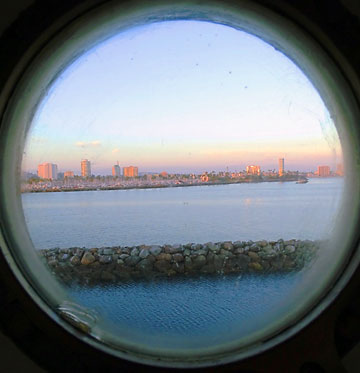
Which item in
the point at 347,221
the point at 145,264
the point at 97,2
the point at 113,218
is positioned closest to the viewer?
the point at 97,2

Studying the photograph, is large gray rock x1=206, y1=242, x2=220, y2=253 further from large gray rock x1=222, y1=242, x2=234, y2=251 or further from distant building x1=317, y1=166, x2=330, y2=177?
distant building x1=317, y1=166, x2=330, y2=177

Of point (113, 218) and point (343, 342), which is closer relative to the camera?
point (343, 342)

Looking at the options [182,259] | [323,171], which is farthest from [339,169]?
[182,259]

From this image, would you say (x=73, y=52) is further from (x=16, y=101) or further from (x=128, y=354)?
(x=128, y=354)

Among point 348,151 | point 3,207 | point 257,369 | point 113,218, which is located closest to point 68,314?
point 3,207

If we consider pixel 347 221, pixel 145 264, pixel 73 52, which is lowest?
pixel 145 264

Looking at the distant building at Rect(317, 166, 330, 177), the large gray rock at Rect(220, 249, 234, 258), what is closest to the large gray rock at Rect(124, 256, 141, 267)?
the large gray rock at Rect(220, 249, 234, 258)
